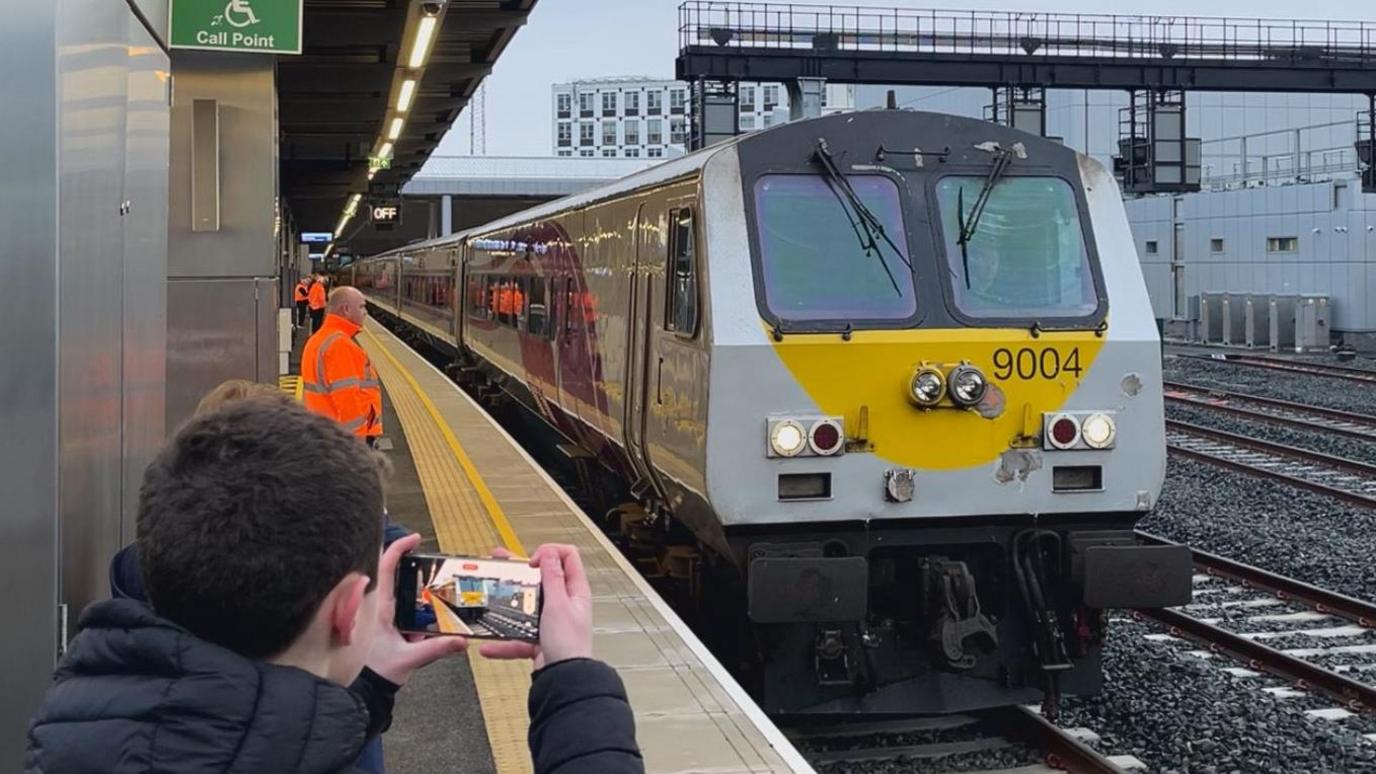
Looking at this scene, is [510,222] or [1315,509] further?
[510,222]

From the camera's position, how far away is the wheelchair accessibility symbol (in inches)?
317

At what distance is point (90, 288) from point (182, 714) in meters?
1.60

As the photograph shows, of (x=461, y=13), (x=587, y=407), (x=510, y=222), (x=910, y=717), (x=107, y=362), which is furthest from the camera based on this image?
(x=510, y=222)

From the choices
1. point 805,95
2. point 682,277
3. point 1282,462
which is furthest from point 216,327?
point 805,95

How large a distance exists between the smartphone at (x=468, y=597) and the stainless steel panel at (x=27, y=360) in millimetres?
915

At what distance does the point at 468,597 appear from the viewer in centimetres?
209

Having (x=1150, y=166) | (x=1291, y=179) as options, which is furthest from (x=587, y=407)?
(x=1291, y=179)

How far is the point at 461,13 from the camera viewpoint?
13.1m

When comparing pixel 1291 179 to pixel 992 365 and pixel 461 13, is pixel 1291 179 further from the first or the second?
A: pixel 992 365

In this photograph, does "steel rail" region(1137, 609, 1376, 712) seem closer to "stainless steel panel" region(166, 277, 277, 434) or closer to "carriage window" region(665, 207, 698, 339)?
"carriage window" region(665, 207, 698, 339)

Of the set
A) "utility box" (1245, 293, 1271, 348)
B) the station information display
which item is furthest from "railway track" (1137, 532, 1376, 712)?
"utility box" (1245, 293, 1271, 348)

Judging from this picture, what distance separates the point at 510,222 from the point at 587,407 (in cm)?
651

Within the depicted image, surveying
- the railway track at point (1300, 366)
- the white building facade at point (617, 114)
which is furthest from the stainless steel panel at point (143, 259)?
the white building facade at point (617, 114)

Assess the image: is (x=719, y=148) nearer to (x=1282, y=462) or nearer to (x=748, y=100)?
(x=1282, y=462)
